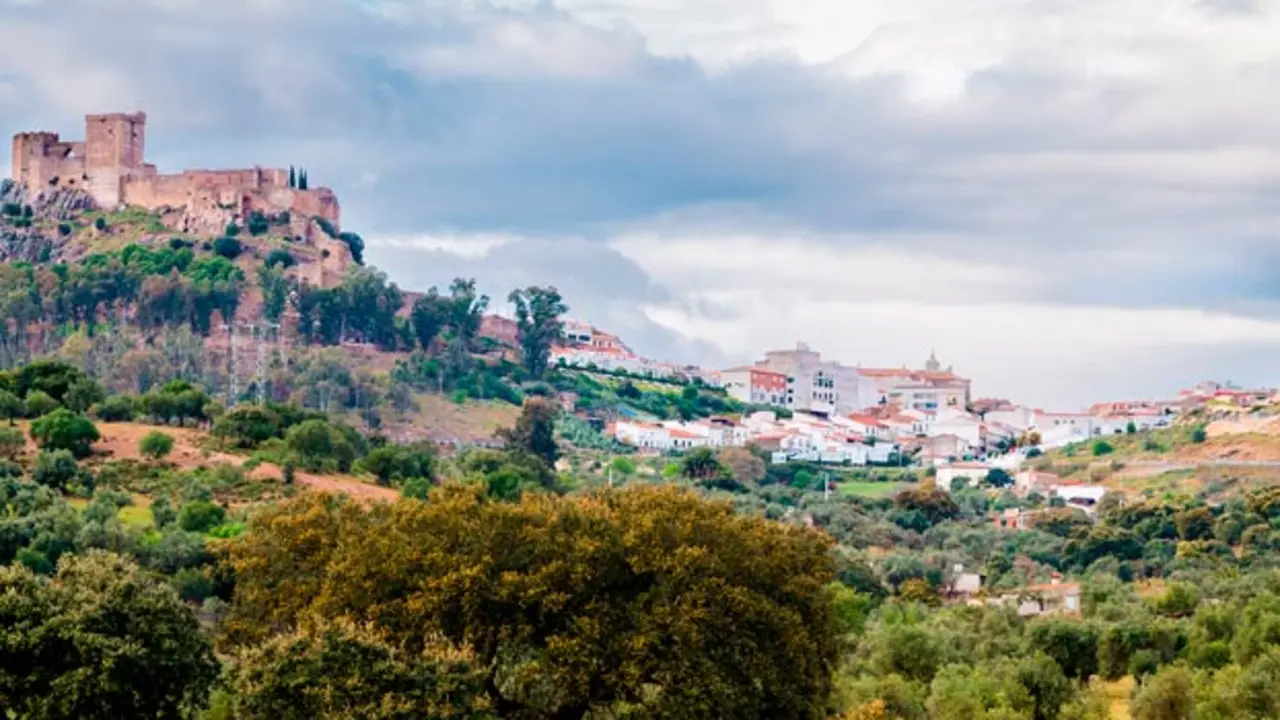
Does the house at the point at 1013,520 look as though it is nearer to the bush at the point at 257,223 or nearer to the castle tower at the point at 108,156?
the bush at the point at 257,223

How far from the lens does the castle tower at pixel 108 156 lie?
479 ft

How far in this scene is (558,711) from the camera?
33906mm

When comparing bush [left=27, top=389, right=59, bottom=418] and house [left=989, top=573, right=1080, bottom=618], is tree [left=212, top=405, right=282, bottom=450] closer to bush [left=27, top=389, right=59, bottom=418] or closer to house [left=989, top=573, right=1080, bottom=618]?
bush [left=27, top=389, right=59, bottom=418]

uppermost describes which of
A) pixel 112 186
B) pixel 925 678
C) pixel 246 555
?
pixel 112 186

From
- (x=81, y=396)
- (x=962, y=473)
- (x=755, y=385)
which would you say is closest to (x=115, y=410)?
(x=81, y=396)

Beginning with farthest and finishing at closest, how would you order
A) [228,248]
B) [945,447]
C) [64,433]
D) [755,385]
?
[755,385] → [945,447] → [228,248] → [64,433]

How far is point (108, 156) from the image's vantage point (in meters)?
147

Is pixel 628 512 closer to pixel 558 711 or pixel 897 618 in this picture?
pixel 558 711

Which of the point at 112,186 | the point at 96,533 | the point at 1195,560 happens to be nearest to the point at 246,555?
the point at 96,533

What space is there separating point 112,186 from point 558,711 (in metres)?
119

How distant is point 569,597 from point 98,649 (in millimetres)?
7154

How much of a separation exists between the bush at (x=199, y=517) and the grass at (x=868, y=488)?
60.1 metres

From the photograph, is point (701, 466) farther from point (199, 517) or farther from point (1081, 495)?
point (199, 517)

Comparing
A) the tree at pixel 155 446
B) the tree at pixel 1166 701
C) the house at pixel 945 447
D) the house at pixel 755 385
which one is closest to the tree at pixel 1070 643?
the tree at pixel 1166 701
